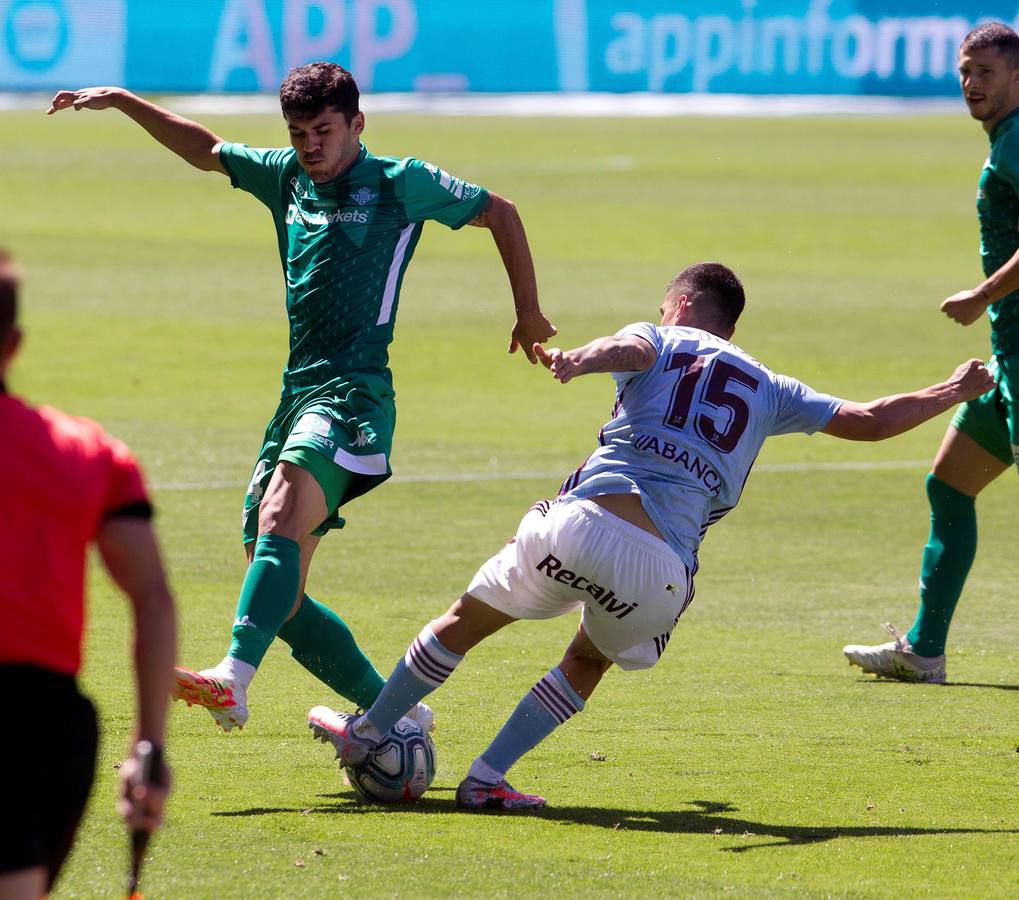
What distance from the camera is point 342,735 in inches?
232

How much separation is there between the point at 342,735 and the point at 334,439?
938mm

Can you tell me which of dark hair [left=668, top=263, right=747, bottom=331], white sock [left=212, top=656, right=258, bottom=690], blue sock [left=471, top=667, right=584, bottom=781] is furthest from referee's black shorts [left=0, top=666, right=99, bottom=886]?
dark hair [left=668, top=263, right=747, bottom=331]

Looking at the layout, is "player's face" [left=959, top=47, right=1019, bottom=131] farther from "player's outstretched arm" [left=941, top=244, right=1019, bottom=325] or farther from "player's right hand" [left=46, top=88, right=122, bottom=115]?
"player's right hand" [left=46, top=88, right=122, bottom=115]

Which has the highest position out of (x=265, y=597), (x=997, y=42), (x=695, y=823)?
(x=997, y=42)

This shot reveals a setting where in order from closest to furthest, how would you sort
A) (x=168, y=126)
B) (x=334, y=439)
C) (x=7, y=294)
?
(x=7, y=294) < (x=334, y=439) < (x=168, y=126)

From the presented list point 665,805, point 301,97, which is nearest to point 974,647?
point 665,805

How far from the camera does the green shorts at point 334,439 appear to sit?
618 centimetres

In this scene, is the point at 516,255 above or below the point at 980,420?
above

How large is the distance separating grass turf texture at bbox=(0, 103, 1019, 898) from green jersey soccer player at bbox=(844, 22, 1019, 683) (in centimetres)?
16

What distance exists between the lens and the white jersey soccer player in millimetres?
5594

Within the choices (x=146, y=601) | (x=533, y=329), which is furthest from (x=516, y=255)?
(x=146, y=601)

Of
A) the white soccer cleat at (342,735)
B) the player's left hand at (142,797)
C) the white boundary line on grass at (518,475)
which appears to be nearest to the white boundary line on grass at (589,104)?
the white boundary line on grass at (518,475)

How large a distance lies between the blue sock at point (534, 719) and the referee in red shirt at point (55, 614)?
8.18 feet

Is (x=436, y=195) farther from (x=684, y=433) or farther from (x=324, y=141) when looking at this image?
(x=684, y=433)
